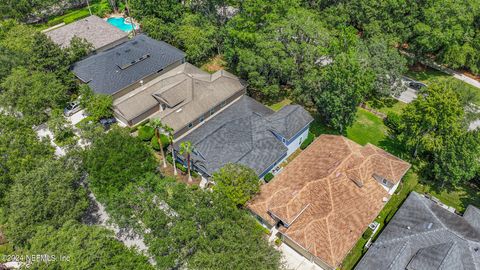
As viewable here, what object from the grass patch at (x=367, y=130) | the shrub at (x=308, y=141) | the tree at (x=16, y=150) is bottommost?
the shrub at (x=308, y=141)

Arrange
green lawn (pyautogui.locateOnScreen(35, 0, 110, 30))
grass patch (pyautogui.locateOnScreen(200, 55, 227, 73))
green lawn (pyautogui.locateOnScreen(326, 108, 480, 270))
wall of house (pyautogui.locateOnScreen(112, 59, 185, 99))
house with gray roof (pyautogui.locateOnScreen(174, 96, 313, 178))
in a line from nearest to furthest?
1. green lawn (pyautogui.locateOnScreen(326, 108, 480, 270))
2. house with gray roof (pyautogui.locateOnScreen(174, 96, 313, 178))
3. wall of house (pyautogui.locateOnScreen(112, 59, 185, 99))
4. grass patch (pyautogui.locateOnScreen(200, 55, 227, 73))
5. green lawn (pyautogui.locateOnScreen(35, 0, 110, 30))

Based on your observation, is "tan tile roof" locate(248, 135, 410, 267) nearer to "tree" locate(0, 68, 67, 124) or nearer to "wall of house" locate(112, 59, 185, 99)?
"wall of house" locate(112, 59, 185, 99)

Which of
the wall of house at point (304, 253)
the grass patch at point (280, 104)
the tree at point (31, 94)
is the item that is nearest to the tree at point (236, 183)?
the wall of house at point (304, 253)

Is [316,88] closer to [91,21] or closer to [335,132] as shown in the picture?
[335,132]

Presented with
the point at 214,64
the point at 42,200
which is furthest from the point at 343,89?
the point at 42,200

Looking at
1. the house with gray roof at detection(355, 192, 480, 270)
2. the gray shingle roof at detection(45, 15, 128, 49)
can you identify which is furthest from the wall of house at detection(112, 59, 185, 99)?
the house with gray roof at detection(355, 192, 480, 270)

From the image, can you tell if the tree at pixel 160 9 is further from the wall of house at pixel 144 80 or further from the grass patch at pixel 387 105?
the grass patch at pixel 387 105

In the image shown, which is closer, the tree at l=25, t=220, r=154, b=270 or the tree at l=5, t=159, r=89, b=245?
the tree at l=25, t=220, r=154, b=270
